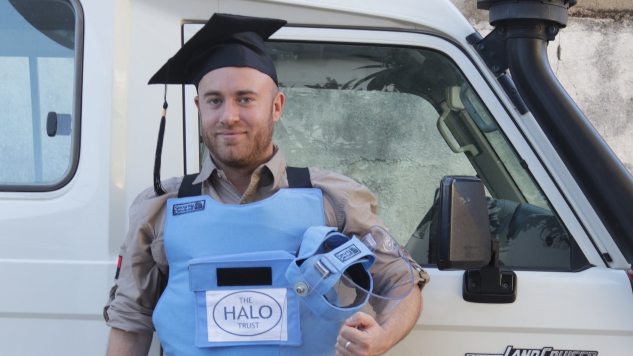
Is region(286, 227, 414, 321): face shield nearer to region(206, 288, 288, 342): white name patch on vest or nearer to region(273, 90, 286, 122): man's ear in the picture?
region(206, 288, 288, 342): white name patch on vest

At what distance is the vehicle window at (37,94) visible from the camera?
Answer: 2174 millimetres

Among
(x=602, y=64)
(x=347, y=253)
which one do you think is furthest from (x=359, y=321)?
(x=602, y=64)

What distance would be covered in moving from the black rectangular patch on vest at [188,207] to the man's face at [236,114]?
126 millimetres

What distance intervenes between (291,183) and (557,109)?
0.72 meters

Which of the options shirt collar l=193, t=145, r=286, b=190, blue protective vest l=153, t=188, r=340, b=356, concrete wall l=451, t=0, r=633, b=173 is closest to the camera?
blue protective vest l=153, t=188, r=340, b=356

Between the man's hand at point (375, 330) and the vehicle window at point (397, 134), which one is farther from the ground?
the vehicle window at point (397, 134)

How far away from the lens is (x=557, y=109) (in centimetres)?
204

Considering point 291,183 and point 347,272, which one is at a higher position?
point 291,183

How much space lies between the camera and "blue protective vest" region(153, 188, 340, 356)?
1.83 m

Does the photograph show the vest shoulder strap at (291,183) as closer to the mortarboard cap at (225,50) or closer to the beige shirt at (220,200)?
the beige shirt at (220,200)

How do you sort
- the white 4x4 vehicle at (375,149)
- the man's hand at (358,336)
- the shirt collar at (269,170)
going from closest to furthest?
the man's hand at (358,336)
the shirt collar at (269,170)
the white 4x4 vehicle at (375,149)

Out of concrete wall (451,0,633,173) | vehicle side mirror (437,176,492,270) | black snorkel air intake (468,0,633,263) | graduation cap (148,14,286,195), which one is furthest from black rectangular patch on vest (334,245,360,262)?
concrete wall (451,0,633,173)

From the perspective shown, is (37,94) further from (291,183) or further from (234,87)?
(291,183)

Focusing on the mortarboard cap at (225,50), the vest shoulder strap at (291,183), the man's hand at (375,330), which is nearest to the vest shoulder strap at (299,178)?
the vest shoulder strap at (291,183)
